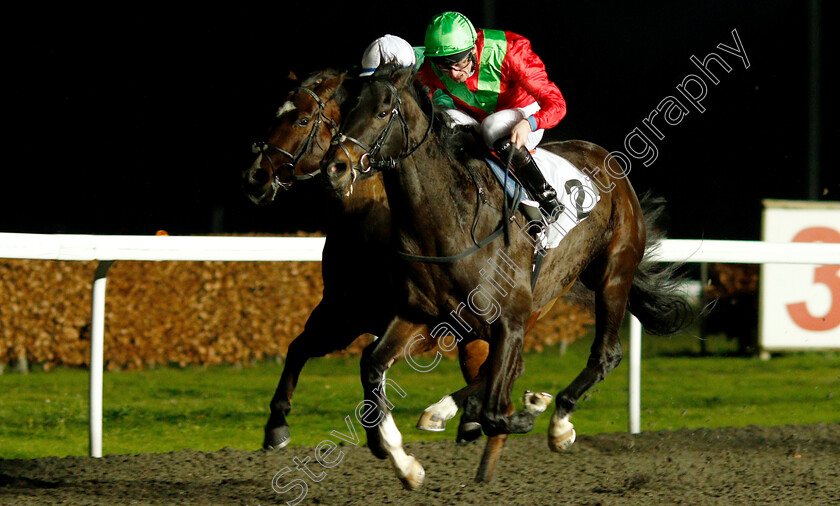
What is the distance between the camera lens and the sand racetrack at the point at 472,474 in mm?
3527

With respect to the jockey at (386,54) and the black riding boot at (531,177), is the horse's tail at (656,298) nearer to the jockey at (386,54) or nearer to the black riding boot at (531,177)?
the black riding boot at (531,177)

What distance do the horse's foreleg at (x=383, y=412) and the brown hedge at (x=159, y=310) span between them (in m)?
4.21

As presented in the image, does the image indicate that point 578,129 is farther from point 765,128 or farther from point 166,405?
point 166,405

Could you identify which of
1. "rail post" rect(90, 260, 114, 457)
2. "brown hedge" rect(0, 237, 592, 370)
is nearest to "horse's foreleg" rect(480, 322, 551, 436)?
"rail post" rect(90, 260, 114, 457)

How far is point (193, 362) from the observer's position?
24.7ft

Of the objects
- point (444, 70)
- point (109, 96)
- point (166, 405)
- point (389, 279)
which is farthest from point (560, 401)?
point (109, 96)

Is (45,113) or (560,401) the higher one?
(45,113)

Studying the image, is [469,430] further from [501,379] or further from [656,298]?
[656,298]

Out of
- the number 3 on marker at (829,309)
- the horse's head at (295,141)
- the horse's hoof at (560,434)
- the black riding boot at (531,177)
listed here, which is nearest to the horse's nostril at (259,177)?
the horse's head at (295,141)

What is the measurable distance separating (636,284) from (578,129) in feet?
40.4

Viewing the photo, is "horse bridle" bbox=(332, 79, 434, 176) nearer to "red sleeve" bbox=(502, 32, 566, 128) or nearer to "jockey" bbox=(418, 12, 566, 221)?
"jockey" bbox=(418, 12, 566, 221)

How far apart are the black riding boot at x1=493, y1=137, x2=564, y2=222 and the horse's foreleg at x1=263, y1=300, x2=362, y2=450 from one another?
867mm

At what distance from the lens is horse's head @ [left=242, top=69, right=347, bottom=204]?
309 centimetres

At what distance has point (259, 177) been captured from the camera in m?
3.09
